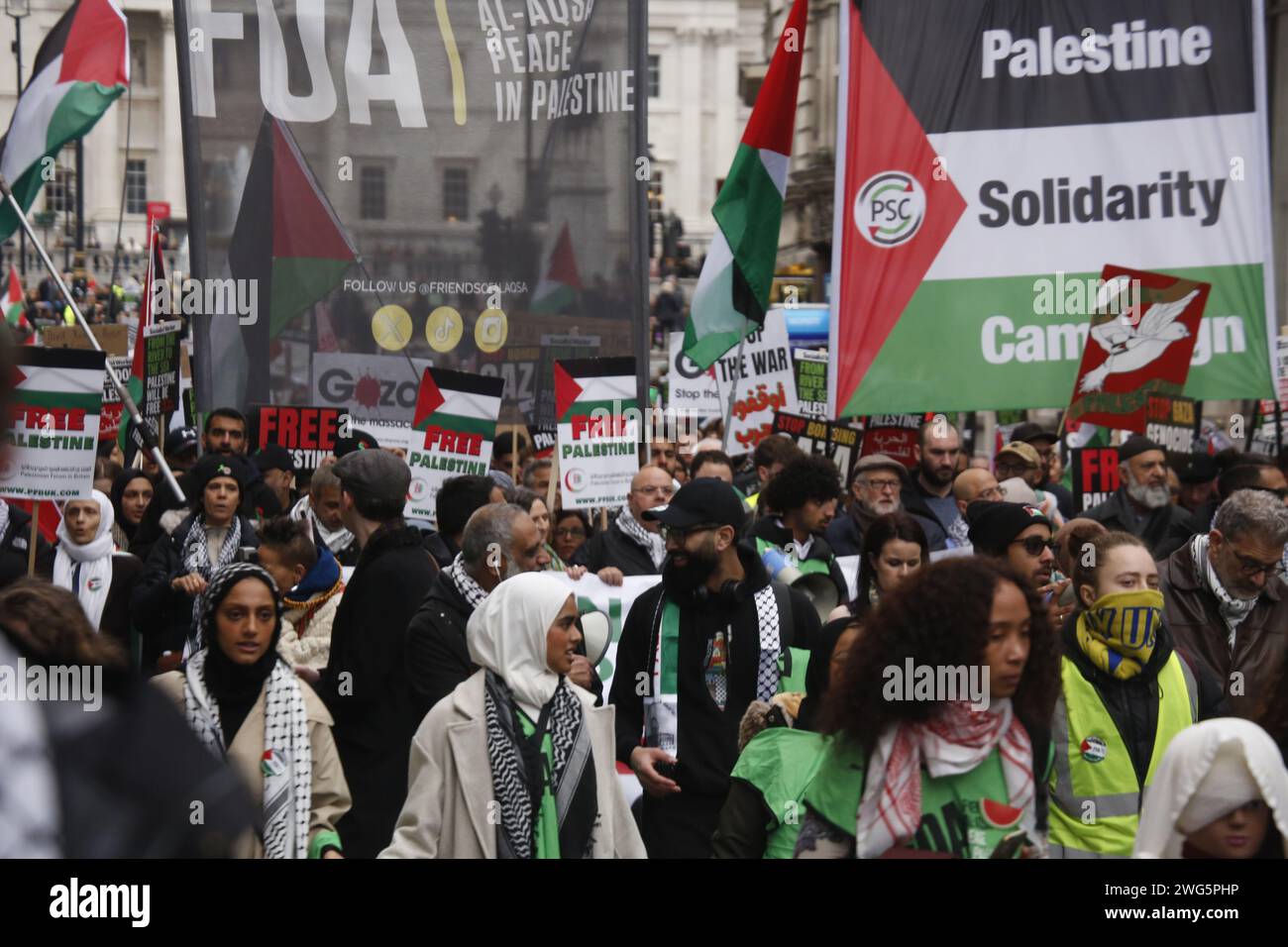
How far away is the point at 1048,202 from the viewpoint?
790 cm

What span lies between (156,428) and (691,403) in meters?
4.33

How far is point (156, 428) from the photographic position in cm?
1203

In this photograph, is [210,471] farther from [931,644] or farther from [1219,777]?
[1219,777]

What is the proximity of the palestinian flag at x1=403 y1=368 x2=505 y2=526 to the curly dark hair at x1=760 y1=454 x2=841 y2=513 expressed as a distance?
2050 mm

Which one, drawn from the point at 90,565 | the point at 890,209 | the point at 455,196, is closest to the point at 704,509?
the point at 890,209

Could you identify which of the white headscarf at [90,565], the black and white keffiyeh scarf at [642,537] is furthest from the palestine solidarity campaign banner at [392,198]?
the white headscarf at [90,565]

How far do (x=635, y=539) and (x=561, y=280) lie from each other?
183cm

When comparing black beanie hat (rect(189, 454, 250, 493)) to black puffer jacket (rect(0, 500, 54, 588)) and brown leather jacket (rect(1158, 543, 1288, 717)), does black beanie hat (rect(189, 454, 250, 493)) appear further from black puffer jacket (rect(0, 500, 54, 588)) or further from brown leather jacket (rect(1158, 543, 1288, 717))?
brown leather jacket (rect(1158, 543, 1288, 717))

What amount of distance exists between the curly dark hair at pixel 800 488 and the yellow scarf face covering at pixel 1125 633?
8.16 feet

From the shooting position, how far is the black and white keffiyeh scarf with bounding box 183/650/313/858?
171 inches

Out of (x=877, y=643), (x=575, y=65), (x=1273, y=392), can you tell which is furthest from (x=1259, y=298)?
(x=877, y=643)

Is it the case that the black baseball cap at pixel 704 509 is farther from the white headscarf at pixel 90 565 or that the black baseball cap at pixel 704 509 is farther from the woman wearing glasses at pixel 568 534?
the woman wearing glasses at pixel 568 534

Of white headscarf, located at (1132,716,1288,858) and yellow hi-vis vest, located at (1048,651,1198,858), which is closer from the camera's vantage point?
white headscarf, located at (1132,716,1288,858)

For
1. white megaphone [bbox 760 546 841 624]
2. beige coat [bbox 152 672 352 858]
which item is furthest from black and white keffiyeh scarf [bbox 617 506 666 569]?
beige coat [bbox 152 672 352 858]
